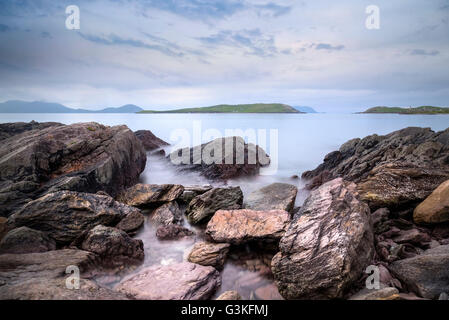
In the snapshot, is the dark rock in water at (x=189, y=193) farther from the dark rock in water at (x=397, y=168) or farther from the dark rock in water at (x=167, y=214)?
the dark rock in water at (x=397, y=168)

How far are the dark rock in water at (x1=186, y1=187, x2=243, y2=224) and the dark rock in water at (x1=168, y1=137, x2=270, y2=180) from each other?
5887 millimetres

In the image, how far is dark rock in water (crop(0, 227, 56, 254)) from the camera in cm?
614

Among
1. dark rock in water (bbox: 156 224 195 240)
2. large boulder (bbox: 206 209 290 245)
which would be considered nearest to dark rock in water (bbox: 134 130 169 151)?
dark rock in water (bbox: 156 224 195 240)

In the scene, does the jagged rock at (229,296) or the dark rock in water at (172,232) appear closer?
the jagged rock at (229,296)

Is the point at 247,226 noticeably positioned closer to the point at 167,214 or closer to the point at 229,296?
the point at 229,296

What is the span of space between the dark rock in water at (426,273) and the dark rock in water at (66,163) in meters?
10.9

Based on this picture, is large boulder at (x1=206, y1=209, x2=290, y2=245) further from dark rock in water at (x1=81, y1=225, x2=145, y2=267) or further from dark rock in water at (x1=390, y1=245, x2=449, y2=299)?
dark rock in water at (x1=390, y1=245, x2=449, y2=299)

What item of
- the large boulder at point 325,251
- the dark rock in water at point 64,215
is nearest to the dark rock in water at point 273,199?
the large boulder at point 325,251

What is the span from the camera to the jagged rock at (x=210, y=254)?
6668 millimetres

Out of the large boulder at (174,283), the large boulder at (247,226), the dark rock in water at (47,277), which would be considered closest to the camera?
the dark rock in water at (47,277)

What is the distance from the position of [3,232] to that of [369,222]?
34.6 ft

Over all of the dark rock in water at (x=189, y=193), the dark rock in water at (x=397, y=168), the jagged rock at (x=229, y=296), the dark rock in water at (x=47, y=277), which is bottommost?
the jagged rock at (x=229, y=296)
